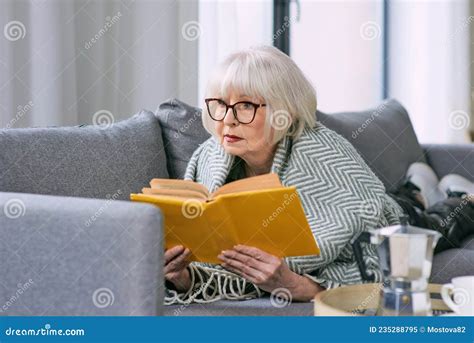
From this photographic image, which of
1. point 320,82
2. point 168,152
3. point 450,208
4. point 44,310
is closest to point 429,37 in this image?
point 320,82

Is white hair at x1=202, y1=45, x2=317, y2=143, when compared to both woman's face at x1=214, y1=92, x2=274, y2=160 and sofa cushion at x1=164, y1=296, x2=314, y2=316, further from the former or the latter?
sofa cushion at x1=164, y1=296, x2=314, y2=316

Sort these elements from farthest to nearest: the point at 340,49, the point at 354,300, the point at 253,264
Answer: the point at 340,49
the point at 253,264
the point at 354,300

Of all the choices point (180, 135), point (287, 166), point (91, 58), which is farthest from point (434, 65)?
point (287, 166)

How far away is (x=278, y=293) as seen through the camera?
1894 millimetres

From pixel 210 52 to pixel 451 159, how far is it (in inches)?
40.5

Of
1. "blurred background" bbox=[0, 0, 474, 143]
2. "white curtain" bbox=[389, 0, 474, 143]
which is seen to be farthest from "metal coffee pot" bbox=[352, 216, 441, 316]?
"white curtain" bbox=[389, 0, 474, 143]

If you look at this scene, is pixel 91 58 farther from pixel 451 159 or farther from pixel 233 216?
pixel 233 216

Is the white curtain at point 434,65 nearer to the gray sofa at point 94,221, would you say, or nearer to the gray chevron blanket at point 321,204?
the gray sofa at point 94,221

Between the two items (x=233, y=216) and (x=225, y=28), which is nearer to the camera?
(x=233, y=216)

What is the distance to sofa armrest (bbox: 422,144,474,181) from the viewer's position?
3100 millimetres

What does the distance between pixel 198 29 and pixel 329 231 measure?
5.27 feet

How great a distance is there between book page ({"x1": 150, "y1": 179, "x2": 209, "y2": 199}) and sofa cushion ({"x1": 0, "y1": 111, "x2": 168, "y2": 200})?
0.97ft

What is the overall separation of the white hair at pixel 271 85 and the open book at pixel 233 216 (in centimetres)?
34

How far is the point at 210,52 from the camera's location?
11.3 ft
